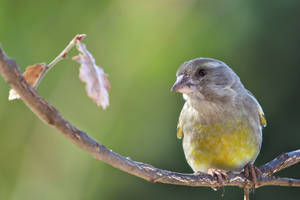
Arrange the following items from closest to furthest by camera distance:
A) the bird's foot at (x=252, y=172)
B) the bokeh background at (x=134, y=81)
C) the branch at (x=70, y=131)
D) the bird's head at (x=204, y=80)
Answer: the branch at (x=70, y=131)
the bird's foot at (x=252, y=172)
the bird's head at (x=204, y=80)
the bokeh background at (x=134, y=81)

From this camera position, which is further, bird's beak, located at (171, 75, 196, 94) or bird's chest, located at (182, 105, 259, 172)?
bird's chest, located at (182, 105, 259, 172)

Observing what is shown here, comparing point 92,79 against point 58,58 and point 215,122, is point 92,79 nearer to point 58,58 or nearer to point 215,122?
point 58,58

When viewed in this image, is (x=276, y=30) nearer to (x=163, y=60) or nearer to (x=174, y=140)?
(x=163, y=60)

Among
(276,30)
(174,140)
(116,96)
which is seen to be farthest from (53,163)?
(276,30)

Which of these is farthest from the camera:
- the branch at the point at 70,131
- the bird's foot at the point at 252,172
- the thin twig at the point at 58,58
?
the bird's foot at the point at 252,172

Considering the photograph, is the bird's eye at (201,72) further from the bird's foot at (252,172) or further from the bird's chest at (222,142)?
the bird's foot at (252,172)

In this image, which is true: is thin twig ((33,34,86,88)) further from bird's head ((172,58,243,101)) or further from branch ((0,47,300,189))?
bird's head ((172,58,243,101))

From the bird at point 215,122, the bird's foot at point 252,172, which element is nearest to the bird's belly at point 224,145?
the bird at point 215,122

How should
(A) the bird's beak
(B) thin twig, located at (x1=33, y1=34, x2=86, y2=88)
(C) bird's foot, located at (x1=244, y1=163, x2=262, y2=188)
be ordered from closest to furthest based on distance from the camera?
(B) thin twig, located at (x1=33, y1=34, x2=86, y2=88)
(C) bird's foot, located at (x1=244, y1=163, x2=262, y2=188)
(A) the bird's beak

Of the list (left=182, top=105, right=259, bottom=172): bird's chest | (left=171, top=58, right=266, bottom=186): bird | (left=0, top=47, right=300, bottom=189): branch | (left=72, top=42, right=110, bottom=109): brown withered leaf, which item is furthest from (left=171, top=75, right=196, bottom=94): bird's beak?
(left=72, top=42, right=110, bottom=109): brown withered leaf
